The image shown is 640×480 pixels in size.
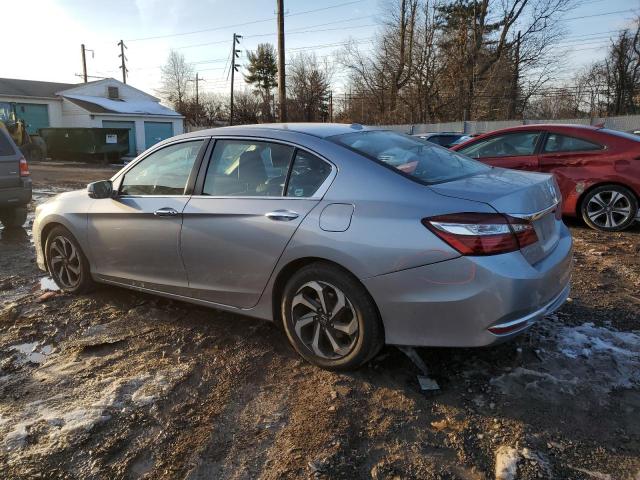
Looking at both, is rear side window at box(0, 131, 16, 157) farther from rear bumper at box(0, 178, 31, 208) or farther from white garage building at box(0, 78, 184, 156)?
white garage building at box(0, 78, 184, 156)

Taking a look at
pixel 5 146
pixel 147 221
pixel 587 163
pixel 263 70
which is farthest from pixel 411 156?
pixel 263 70

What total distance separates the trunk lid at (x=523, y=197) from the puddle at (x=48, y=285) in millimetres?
4027

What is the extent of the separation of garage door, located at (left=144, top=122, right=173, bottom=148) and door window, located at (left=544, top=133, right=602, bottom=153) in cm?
3323

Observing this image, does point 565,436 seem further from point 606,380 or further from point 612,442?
point 606,380

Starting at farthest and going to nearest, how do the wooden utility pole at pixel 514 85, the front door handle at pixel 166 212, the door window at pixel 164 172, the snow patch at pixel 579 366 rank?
the wooden utility pole at pixel 514 85, the door window at pixel 164 172, the front door handle at pixel 166 212, the snow patch at pixel 579 366

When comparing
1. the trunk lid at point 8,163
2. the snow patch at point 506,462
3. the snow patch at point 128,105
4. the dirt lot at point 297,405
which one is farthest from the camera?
the snow patch at point 128,105

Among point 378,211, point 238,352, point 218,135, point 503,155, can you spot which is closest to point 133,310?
point 238,352

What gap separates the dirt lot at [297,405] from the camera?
2.37m

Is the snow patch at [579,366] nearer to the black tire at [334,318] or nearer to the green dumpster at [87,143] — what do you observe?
the black tire at [334,318]

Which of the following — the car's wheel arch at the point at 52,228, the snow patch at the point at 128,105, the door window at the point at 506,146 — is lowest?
the car's wheel arch at the point at 52,228

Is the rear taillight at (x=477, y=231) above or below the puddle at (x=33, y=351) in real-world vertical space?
above

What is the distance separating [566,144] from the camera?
7016 millimetres

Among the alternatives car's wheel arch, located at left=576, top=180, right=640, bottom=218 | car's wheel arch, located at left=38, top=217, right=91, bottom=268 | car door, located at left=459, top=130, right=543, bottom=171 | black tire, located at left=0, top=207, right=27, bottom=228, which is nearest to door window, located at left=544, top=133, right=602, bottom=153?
car door, located at left=459, top=130, right=543, bottom=171

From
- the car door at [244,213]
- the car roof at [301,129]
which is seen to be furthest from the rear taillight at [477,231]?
the car roof at [301,129]
